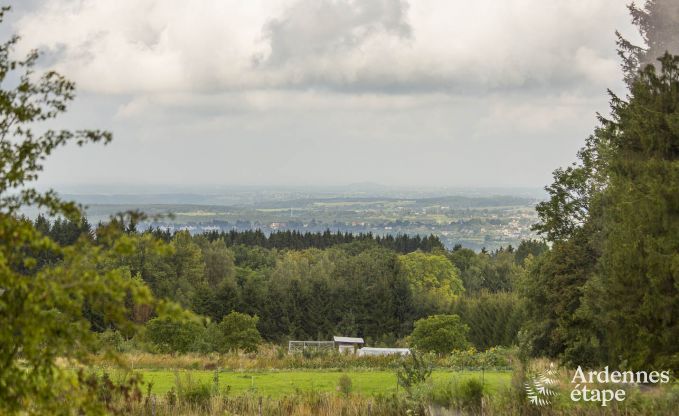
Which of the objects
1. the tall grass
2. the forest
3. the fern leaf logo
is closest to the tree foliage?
the forest

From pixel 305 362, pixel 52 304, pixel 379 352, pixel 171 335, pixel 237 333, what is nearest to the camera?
pixel 52 304

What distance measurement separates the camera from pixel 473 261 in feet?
358

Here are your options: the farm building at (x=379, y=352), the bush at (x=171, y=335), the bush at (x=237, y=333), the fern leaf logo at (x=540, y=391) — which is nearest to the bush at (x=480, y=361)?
the farm building at (x=379, y=352)

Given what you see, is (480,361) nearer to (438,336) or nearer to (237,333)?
(438,336)

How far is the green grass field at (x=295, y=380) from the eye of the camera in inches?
774

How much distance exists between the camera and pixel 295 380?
23.0 m

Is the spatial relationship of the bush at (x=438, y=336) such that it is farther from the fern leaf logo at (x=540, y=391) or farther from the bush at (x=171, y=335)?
the fern leaf logo at (x=540, y=391)

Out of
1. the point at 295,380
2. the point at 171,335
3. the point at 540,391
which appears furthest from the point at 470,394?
A: the point at 171,335

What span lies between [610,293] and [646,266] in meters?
2.01

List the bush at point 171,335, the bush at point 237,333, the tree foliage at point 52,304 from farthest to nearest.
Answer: the bush at point 237,333 → the bush at point 171,335 → the tree foliage at point 52,304

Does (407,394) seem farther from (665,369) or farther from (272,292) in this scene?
(272,292)

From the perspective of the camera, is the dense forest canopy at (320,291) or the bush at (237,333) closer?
the bush at (237,333)

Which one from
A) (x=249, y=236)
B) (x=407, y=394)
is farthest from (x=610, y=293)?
(x=249, y=236)

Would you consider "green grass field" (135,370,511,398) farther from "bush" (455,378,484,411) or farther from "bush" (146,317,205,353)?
"bush" (146,317,205,353)
